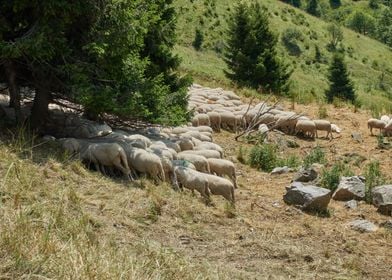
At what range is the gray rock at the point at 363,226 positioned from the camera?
30.8 feet

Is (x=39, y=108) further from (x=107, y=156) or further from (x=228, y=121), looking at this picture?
(x=228, y=121)

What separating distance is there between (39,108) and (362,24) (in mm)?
112257

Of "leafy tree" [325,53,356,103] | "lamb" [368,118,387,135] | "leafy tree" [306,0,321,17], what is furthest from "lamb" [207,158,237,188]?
"leafy tree" [306,0,321,17]

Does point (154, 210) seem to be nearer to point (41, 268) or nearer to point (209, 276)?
point (209, 276)

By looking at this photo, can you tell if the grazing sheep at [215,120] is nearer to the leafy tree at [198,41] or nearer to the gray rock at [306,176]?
the gray rock at [306,176]

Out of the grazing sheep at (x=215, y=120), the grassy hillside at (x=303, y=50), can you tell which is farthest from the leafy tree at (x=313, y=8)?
the grazing sheep at (x=215, y=120)

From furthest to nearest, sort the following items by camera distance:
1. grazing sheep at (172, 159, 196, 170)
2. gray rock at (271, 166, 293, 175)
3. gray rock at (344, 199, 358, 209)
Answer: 1. gray rock at (271, 166, 293, 175)
2. gray rock at (344, 199, 358, 209)
3. grazing sheep at (172, 159, 196, 170)

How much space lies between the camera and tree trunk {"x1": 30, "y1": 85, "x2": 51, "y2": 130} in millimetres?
10117

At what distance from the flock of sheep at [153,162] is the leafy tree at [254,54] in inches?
782

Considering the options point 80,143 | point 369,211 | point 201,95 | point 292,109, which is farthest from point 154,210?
point 292,109

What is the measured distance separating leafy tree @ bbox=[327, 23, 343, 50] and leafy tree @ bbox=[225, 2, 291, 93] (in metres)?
35.5

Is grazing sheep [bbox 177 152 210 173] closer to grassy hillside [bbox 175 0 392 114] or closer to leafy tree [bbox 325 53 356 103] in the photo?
grassy hillside [bbox 175 0 392 114]

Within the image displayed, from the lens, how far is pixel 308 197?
10.2 metres

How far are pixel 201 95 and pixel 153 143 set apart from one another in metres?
9.35
